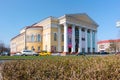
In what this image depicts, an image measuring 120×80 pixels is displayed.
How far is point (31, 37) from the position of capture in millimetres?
71812

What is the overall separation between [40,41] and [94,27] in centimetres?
2341

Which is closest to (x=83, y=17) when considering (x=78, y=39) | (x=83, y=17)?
(x=83, y=17)

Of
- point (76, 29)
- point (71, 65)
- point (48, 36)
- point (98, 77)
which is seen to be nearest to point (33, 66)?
point (71, 65)

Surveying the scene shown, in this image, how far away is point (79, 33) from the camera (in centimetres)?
7144

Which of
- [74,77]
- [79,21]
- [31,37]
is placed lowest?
[74,77]

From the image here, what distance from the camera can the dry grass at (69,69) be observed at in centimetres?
370

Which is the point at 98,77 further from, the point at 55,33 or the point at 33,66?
the point at 55,33

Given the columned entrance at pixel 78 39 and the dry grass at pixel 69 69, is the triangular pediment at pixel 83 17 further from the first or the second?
the dry grass at pixel 69 69

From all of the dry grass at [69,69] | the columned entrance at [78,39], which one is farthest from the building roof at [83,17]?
the dry grass at [69,69]

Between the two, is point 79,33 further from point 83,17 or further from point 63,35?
point 83,17

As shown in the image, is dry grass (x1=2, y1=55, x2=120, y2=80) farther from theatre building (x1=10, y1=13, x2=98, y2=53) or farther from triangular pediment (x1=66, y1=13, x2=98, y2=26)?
triangular pediment (x1=66, y1=13, x2=98, y2=26)

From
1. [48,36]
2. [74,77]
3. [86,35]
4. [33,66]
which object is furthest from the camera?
[86,35]

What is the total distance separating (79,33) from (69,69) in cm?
6718

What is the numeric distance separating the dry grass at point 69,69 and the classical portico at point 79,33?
193ft
